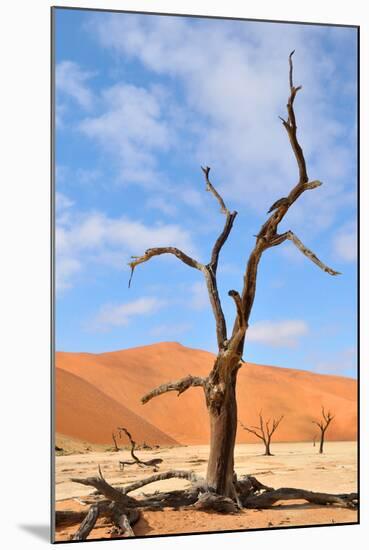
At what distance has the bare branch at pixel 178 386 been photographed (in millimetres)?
8094

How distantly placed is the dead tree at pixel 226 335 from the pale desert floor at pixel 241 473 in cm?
11

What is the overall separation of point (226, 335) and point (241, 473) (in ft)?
3.37

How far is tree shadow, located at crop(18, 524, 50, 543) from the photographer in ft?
25.0

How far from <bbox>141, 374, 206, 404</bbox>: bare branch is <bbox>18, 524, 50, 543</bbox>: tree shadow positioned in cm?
112

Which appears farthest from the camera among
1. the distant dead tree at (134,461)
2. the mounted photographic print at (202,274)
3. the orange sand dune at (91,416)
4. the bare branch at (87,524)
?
the distant dead tree at (134,461)

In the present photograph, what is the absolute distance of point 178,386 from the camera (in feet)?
26.8

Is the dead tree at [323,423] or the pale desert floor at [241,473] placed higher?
Result: the dead tree at [323,423]

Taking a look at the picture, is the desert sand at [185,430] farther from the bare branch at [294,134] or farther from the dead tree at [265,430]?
the bare branch at [294,134]

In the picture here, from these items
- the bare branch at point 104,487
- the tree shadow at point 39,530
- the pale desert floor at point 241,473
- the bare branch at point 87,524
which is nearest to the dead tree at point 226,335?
the pale desert floor at point 241,473

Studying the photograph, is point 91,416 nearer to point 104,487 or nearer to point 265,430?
point 104,487

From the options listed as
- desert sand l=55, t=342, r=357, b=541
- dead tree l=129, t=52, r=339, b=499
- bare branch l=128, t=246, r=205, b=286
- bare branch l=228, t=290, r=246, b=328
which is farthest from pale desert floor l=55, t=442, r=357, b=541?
bare branch l=128, t=246, r=205, b=286

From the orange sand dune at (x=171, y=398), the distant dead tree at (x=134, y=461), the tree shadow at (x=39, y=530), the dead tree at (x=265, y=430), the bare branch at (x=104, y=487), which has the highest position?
the orange sand dune at (x=171, y=398)

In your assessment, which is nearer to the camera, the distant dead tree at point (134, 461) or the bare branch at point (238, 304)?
the distant dead tree at point (134, 461)

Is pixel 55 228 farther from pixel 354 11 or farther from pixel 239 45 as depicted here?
pixel 354 11
